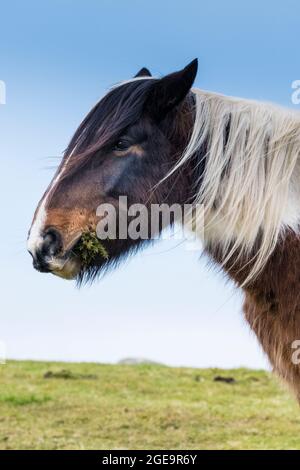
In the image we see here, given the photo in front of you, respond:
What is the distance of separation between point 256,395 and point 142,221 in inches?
338

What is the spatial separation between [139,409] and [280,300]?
6.99 metres

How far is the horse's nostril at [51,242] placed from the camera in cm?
392

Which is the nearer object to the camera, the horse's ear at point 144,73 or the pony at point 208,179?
the pony at point 208,179

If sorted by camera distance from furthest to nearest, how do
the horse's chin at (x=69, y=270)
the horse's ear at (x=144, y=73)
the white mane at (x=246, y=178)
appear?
1. the horse's ear at (x=144, y=73)
2. the white mane at (x=246, y=178)
3. the horse's chin at (x=69, y=270)

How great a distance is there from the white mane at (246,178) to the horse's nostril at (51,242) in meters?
0.79

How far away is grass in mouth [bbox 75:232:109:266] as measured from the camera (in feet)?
13.2

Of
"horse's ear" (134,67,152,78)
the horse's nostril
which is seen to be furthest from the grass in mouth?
"horse's ear" (134,67,152,78)

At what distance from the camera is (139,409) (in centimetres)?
1072

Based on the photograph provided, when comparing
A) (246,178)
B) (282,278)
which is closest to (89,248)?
(246,178)

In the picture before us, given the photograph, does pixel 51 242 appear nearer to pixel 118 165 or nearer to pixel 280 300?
pixel 118 165

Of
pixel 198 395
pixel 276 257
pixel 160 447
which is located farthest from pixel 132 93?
pixel 198 395

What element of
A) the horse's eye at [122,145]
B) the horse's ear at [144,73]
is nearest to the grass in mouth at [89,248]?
the horse's eye at [122,145]

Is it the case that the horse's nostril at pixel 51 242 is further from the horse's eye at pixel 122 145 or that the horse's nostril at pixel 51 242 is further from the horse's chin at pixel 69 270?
the horse's eye at pixel 122 145
